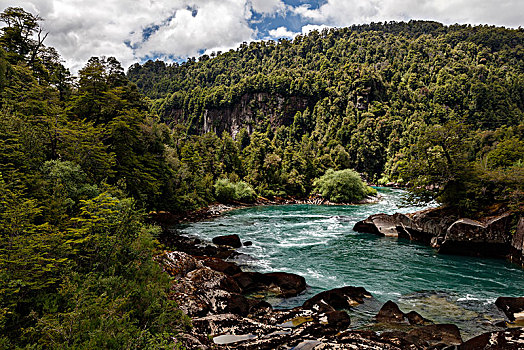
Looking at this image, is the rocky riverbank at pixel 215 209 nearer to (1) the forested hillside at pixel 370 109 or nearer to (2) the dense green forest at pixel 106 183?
(2) the dense green forest at pixel 106 183

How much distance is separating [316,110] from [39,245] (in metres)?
171

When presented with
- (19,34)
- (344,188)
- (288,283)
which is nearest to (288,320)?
(288,283)

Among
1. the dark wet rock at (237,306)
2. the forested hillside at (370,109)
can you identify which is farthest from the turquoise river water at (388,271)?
the forested hillside at (370,109)

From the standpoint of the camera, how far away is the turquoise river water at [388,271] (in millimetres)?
12500

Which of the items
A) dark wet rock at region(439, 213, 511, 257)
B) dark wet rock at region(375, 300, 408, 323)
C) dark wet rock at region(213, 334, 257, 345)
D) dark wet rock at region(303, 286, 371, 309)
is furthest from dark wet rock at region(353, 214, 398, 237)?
dark wet rock at region(213, 334, 257, 345)

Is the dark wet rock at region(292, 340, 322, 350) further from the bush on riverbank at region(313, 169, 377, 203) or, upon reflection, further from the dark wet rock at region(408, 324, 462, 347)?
the bush on riverbank at region(313, 169, 377, 203)

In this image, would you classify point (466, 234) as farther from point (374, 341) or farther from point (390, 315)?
point (374, 341)

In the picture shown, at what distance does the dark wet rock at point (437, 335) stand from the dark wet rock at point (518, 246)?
1430 centimetres

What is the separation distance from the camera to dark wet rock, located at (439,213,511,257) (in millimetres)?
20234

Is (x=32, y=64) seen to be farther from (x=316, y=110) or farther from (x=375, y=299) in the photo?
(x=316, y=110)

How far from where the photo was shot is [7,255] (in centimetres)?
625

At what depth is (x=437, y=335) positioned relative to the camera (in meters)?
9.32

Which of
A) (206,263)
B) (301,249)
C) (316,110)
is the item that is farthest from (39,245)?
(316,110)

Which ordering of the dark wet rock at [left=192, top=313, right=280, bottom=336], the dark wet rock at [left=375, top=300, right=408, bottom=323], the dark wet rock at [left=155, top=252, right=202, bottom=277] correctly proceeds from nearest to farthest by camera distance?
the dark wet rock at [left=192, top=313, right=280, bottom=336]
the dark wet rock at [left=375, top=300, right=408, bottom=323]
the dark wet rock at [left=155, top=252, right=202, bottom=277]
